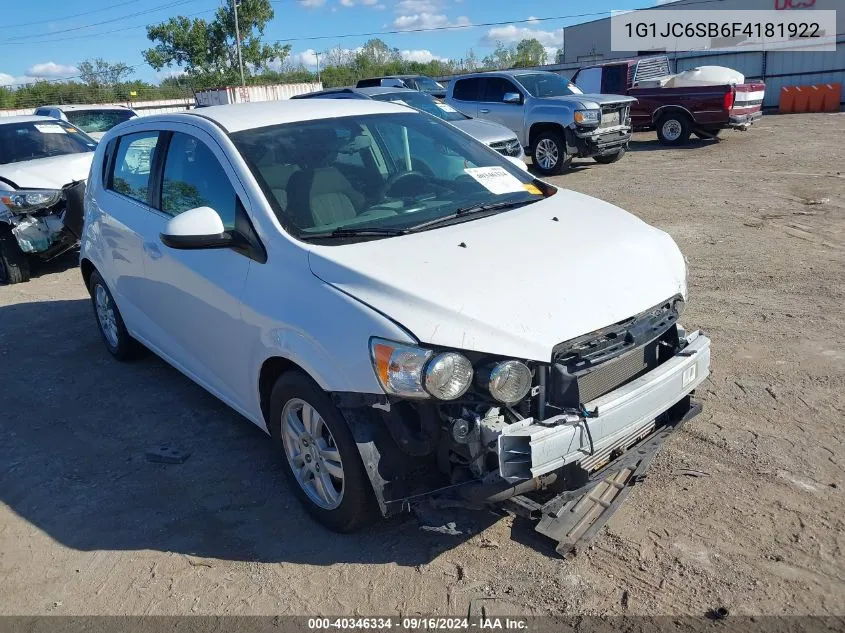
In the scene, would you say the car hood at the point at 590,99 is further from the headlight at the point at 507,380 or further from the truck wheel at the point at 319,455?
the headlight at the point at 507,380

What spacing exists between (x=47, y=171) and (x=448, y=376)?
7616 mm

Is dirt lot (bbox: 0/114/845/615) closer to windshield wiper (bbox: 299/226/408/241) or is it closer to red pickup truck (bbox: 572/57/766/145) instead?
windshield wiper (bbox: 299/226/408/241)

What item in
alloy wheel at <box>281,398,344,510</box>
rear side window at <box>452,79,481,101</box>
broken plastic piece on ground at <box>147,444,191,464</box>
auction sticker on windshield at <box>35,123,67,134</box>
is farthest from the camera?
rear side window at <box>452,79,481,101</box>

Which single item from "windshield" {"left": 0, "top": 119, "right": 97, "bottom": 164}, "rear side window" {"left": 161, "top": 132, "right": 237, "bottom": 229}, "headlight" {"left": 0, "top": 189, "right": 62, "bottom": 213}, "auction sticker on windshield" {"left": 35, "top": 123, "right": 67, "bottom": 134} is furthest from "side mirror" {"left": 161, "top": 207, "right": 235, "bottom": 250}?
"auction sticker on windshield" {"left": 35, "top": 123, "right": 67, "bottom": 134}

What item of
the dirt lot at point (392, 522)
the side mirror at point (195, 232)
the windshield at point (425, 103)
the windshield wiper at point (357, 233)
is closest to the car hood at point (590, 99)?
the windshield at point (425, 103)

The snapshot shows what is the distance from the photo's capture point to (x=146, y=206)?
4.50 m

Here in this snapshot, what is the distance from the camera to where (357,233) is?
10.9 ft

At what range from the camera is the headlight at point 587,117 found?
43.0 ft

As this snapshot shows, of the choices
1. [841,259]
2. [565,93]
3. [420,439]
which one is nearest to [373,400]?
[420,439]

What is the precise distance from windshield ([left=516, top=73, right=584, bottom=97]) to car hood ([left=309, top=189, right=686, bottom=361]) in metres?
11.4

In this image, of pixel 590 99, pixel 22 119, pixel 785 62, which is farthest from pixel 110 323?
pixel 785 62

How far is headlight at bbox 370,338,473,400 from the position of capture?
8.79 ft

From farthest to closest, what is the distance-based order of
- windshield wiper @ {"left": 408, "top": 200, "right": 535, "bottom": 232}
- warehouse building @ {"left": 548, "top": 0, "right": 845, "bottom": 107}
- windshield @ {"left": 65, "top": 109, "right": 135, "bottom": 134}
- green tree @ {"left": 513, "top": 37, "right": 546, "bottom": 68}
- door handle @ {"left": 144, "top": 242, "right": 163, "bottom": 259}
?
green tree @ {"left": 513, "top": 37, "right": 546, "bottom": 68} < warehouse building @ {"left": 548, "top": 0, "right": 845, "bottom": 107} < windshield @ {"left": 65, "top": 109, "right": 135, "bottom": 134} < door handle @ {"left": 144, "top": 242, "right": 163, "bottom": 259} < windshield wiper @ {"left": 408, "top": 200, "right": 535, "bottom": 232}

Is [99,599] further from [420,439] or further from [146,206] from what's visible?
[146,206]
